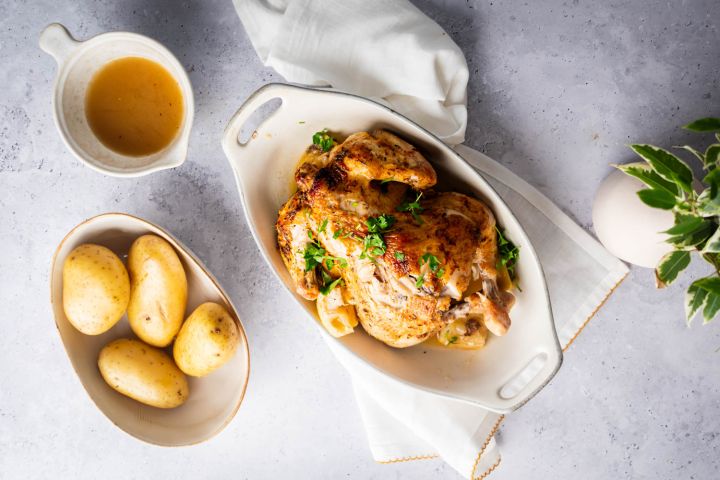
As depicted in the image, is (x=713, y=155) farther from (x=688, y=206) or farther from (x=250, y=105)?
(x=250, y=105)

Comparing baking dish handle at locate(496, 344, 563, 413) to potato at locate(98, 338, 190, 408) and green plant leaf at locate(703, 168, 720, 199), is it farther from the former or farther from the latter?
potato at locate(98, 338, 190, 408)

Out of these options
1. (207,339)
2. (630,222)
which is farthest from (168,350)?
(630,222)

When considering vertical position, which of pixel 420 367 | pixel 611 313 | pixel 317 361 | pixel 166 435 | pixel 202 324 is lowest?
pixel 166 435

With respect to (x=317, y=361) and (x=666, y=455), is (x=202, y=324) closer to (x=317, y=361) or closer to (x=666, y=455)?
(x=317, y=361)

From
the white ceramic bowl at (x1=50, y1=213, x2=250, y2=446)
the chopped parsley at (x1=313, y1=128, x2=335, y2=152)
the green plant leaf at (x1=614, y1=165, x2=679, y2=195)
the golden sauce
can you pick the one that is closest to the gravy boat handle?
the golden sauce

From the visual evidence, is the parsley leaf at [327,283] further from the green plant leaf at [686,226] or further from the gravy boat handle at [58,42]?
the gravy boat handle at [58,42]

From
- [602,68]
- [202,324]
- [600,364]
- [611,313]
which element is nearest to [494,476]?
[600,364]
